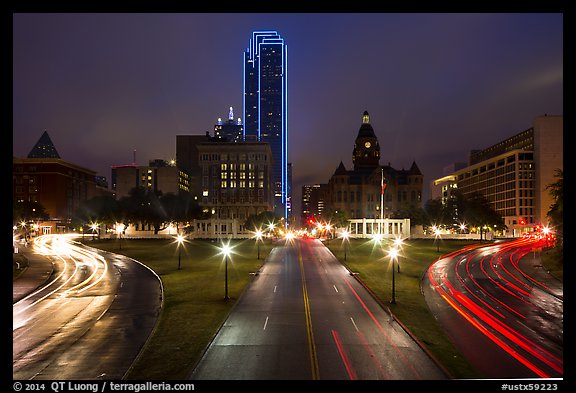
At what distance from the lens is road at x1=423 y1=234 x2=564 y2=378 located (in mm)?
22905

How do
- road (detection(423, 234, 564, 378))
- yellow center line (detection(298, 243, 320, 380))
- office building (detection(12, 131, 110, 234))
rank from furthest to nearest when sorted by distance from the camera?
office building (detection(12, 131, 110, 234)) < road (detection(423, 234, 564, 378)) < yellow center line (detection(298, 243, 320, 380))

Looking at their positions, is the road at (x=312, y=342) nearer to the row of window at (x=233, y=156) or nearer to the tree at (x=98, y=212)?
the tree at (x=98, y=212)

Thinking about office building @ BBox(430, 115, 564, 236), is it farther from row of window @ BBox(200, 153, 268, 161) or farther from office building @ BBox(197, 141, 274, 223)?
row of window @ BBox(200, 153, 268, 161)

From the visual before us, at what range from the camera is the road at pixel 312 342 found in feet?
62.7

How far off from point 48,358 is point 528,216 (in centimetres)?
17122

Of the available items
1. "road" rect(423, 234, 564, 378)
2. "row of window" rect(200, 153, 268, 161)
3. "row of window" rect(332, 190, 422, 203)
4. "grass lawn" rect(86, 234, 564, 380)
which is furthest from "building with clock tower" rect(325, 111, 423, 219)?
"road" rect(423, 234, 564, 378)

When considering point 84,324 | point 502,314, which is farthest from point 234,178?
point 502,314

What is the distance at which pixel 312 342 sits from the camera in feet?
76.2

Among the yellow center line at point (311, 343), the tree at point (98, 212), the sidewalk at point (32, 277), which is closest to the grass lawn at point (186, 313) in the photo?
the yellow center line at point (311, 343)

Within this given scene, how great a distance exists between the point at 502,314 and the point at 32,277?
53274 mm

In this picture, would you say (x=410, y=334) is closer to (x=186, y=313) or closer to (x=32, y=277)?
(x=186, y=313)

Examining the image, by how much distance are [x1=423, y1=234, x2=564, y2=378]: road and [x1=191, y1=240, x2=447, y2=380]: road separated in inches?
186
